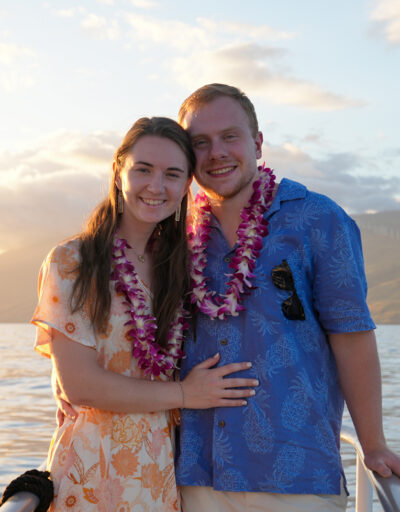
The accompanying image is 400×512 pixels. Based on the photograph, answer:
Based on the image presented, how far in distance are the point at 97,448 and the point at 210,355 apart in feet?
1.83

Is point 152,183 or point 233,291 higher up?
point 152,183

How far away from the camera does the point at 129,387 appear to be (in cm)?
256

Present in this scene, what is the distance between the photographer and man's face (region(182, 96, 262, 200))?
2.95 m

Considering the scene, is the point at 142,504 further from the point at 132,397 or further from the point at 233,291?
the point at 233,291

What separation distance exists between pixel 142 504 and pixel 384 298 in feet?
470

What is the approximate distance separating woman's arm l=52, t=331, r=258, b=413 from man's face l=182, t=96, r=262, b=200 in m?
0.80

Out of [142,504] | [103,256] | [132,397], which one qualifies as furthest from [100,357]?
[142,504]

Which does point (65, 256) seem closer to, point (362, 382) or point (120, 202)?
point (120, 202)

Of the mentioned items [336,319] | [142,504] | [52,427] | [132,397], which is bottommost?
[52,427]

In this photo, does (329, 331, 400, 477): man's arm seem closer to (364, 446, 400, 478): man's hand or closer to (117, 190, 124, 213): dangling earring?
(364, 446, 400, 478): man's hand

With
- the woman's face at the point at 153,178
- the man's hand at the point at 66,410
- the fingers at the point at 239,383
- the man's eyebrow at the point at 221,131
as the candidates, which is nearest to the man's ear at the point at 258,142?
the man's eyebrow at the point at 221,131

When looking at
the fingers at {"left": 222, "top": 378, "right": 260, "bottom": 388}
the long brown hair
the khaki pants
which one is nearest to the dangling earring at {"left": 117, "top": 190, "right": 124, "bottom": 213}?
the long brown hair

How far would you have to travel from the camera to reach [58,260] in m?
2.62

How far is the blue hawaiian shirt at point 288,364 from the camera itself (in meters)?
2.54
